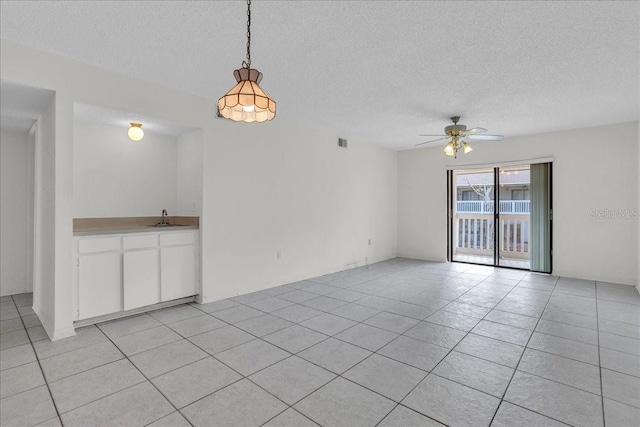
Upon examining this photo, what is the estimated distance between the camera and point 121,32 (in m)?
2.45

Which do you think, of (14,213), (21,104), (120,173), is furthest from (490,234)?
(14,213)

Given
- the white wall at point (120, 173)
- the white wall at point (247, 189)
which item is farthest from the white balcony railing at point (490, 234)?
the white wall at point (120, 173)

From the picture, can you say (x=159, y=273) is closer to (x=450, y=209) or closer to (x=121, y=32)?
(x=121, y=32)

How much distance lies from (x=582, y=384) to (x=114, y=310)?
4076mm

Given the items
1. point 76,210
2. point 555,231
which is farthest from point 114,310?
point 555,231

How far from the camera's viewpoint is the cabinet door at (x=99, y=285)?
306 centimetres

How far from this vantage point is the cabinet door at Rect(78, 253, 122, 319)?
306 cm

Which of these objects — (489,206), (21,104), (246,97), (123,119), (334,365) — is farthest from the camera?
(489,206)

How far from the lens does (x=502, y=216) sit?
684 centimetres

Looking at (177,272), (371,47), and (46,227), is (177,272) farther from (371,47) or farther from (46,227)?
(371,47)

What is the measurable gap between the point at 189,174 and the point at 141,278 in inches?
56.2

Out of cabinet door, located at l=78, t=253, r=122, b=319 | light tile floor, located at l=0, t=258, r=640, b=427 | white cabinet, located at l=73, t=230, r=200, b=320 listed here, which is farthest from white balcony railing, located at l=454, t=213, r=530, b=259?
cabinet door, located at l=78, t=253, r=122, b=319

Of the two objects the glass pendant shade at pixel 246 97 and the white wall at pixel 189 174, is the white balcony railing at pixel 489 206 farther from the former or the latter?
the glass pendant shade at pixel 246 97

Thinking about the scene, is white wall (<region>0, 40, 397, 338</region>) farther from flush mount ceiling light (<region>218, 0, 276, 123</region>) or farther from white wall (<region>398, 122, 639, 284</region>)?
white wall (<region>398, 122, 639, 284</region>)
